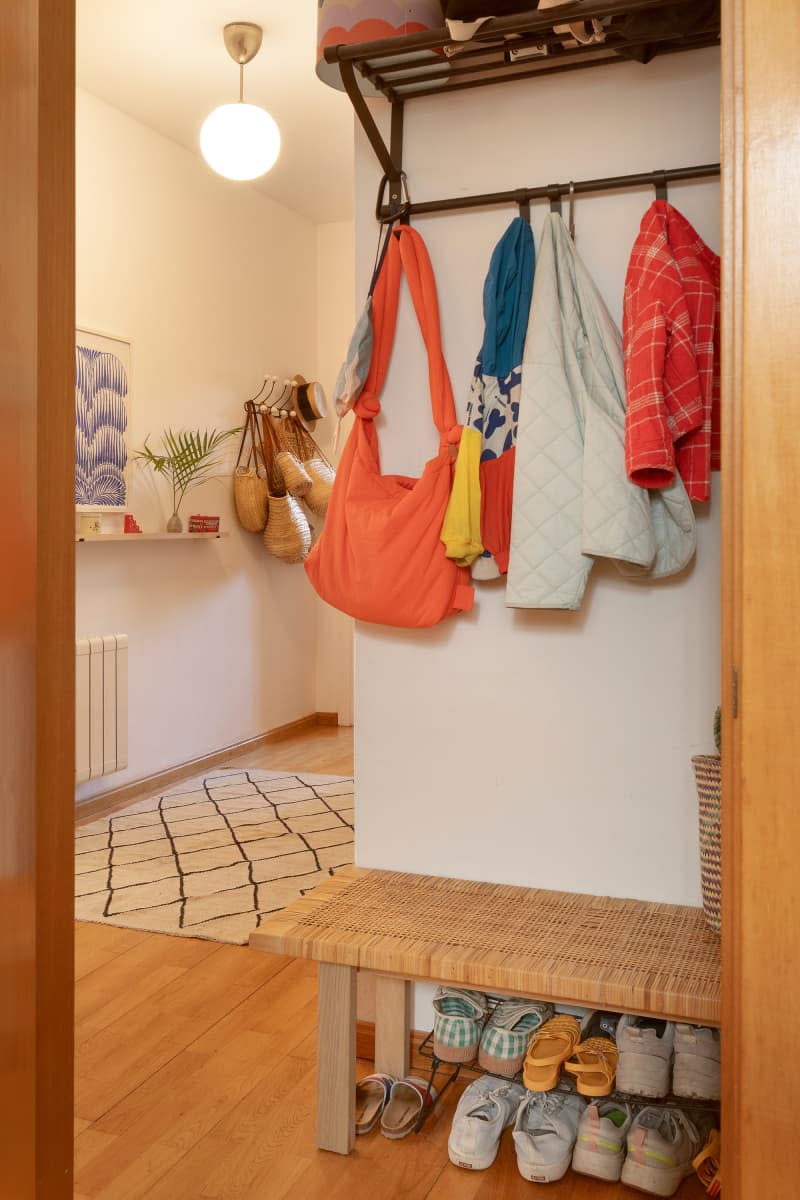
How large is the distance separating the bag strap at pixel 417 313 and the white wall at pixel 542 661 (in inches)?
1.8

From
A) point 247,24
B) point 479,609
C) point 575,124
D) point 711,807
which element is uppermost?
point 247,24

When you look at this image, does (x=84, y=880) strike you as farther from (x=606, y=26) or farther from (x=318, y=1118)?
(x=606, y=26)

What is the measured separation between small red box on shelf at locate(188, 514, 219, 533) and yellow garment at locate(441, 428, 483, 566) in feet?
9.34

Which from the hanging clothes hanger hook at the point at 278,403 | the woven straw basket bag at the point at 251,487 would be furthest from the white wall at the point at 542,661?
the hanging clothes hanger hook at the point at 278,403

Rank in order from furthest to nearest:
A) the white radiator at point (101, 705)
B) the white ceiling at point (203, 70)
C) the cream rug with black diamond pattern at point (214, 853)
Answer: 1. the white radiator at point (101, 705)
2. the white ceiling at point (203, 70)
3. the cream rug with black diamond pattern at point (214, 853)

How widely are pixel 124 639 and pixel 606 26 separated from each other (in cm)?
302

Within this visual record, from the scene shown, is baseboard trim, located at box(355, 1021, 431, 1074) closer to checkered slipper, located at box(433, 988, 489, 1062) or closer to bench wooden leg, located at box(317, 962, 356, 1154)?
checkered slipper, located at box(433, 988, 489, 1062)

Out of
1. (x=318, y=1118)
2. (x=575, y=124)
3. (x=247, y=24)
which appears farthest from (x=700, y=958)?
(x=247, y=24)

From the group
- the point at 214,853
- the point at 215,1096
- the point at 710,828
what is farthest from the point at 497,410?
the point at 214,853

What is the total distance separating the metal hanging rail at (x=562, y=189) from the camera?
73.7 inches

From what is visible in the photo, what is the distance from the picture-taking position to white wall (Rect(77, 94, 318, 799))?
164 inches

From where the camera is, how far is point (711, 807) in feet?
5.72

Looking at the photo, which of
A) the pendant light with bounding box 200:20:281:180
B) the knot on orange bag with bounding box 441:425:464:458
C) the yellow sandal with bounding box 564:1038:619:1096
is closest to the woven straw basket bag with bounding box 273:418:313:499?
the pendant light with bounding box 200:20:281:180

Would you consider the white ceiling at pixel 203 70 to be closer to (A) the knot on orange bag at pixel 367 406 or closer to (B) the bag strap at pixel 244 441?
(B) the bag strap at pixel 244 441
